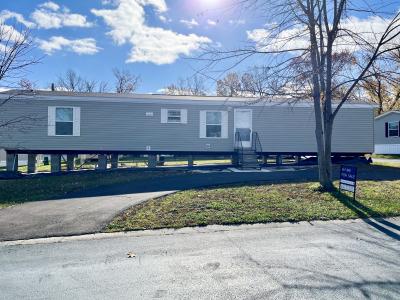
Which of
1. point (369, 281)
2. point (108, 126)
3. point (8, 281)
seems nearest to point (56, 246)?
point (8, 281)

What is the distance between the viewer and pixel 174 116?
1636 cm

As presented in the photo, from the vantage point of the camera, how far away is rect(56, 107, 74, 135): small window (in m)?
15.7

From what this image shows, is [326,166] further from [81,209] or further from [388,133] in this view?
[388,133]

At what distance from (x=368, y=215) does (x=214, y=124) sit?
10.8m

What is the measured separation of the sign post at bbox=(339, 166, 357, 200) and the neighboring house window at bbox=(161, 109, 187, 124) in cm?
962

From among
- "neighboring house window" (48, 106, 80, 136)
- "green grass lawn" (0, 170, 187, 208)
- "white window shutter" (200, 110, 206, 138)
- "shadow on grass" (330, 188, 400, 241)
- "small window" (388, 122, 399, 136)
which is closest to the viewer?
"shadow on grass" (330, 188, 400, 241)

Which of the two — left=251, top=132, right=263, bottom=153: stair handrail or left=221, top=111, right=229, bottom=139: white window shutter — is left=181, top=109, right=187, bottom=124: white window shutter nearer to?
left=221, top=111, right=229, bottom=139: white window shutter

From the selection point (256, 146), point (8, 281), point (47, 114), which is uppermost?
point (47, 114)

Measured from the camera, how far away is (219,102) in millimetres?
16578

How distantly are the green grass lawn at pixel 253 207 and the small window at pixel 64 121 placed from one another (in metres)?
9.38

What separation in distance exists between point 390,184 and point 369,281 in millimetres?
8321

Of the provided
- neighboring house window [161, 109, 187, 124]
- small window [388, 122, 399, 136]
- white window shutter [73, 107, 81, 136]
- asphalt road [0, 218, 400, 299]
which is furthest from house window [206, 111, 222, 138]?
small window [388, 122, 399, 136]

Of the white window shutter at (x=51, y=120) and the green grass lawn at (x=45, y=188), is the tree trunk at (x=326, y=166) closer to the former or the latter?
the green grass lawn at (x=45, y=188)

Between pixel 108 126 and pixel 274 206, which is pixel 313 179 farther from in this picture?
pixel 108 126
